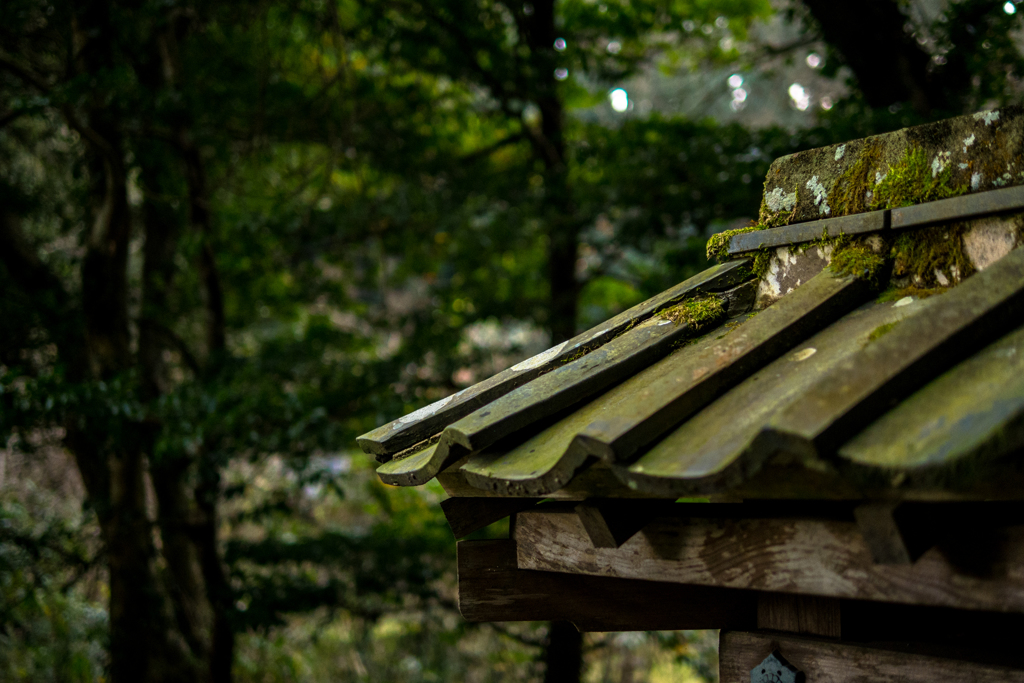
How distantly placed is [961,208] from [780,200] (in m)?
0.46

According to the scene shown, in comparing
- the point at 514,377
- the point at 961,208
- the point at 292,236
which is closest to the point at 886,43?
the point at 961,208

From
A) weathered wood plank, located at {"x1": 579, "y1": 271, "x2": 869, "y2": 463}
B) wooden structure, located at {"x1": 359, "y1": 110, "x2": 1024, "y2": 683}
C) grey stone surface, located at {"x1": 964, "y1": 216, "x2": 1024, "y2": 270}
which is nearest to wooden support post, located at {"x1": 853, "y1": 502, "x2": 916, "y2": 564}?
wooden structure, located at {"x1": 359, "y1": 110, "x2": 1024, "y2": 683}

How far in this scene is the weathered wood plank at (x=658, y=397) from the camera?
1.09m

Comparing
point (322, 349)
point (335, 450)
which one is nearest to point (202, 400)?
point (335, 450)

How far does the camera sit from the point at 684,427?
44.7 inches

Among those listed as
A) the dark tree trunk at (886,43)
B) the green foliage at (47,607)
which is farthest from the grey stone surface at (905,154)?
the green foliage at (47,607)

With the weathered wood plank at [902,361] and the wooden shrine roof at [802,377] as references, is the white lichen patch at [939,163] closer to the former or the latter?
the wooden shrine roof at [802,377]

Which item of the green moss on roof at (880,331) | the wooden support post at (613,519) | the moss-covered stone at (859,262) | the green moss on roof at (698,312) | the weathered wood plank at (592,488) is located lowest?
the wooden support post at (613,519)

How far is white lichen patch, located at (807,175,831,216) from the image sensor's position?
5.33 feet

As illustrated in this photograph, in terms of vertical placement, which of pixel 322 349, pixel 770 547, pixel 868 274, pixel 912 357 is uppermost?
pixel 322 349

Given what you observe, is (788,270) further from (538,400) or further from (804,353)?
(538,400)

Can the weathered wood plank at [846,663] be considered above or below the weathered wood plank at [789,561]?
below

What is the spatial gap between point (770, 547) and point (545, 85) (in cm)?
479

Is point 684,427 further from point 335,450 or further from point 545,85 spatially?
point 545,85
